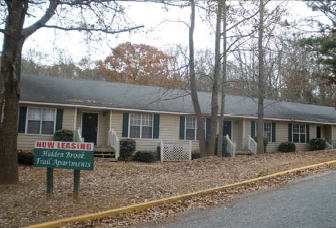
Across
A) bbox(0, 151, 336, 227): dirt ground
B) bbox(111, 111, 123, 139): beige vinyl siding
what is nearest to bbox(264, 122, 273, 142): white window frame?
bbox(111, 111, 123, 139): beige vinyl siding

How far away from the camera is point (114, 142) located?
64.5ft

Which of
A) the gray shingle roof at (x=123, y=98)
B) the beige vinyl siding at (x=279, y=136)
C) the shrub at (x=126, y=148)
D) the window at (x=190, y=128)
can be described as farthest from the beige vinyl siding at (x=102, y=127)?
the beige vinyl siding at (x=279, y=136)

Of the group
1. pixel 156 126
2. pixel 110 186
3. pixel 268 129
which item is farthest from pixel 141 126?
pixel 110 186

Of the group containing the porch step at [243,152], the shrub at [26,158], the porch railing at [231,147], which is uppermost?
the porch railing at [231,147]

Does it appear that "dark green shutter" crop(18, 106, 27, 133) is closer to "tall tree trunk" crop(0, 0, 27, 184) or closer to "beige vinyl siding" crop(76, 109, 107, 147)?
"beige vinyl siding" crop(76, 109, 107, 147)

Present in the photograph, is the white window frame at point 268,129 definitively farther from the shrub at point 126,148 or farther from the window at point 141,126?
the shrub at point 126,148

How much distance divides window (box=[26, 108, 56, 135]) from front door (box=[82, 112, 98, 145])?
1.92 metres

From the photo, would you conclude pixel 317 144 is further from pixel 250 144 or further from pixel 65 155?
pixel 65 155

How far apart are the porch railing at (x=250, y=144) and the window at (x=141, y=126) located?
6488 mm

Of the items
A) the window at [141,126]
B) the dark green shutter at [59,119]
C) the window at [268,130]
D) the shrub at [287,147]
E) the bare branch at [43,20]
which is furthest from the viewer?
the window at [268,130]

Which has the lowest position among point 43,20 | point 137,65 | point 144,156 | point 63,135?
point 144,156

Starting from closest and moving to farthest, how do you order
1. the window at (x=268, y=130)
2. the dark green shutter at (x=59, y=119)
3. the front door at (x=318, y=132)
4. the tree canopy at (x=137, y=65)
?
1. the dark green shutter at (x=59, y=119)
2. the window at (x=268, y=130)
3. the front door at (x=318, y=132)
4. the tree canopy at (x=137, y=65)

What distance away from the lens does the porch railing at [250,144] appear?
936 inches

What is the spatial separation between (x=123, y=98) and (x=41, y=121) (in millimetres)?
5061
